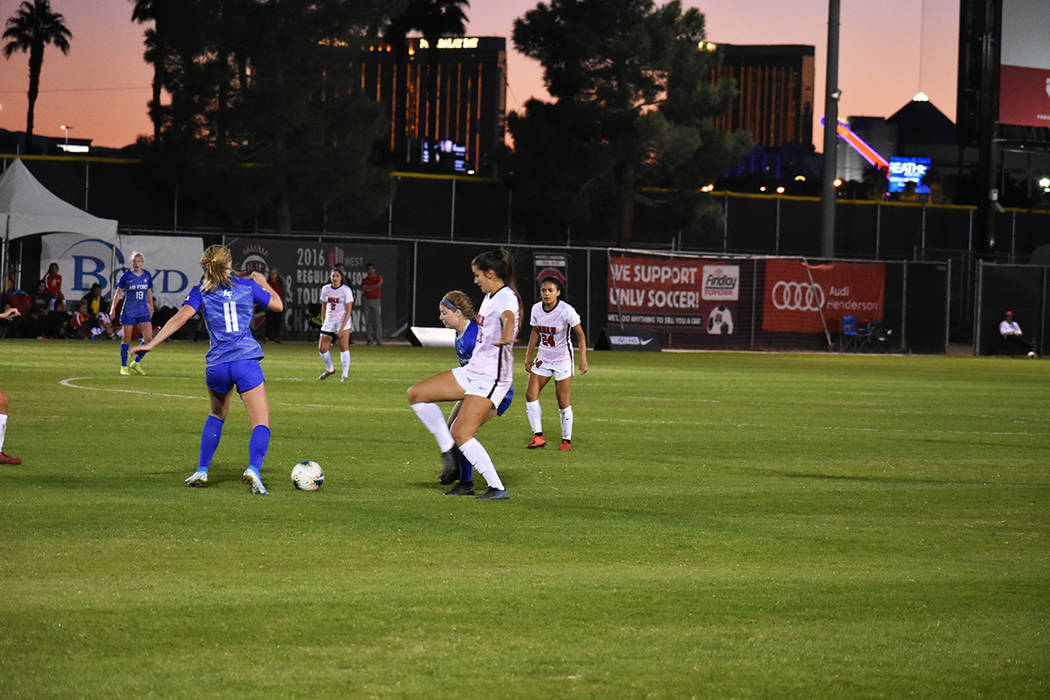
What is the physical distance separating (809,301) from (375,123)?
57.4 ft

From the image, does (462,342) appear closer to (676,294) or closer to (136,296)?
(136,296)

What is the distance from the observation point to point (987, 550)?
347 inches

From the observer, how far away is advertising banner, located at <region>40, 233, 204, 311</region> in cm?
3828

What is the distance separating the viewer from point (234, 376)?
10617 mm

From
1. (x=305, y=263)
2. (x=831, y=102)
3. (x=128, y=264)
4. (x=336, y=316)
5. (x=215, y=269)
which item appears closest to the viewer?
(x=215, y=269)

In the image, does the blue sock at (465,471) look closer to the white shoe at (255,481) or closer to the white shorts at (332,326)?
the white shoe at (255,481)

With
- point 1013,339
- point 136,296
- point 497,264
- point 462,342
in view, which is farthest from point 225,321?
point 1013,339

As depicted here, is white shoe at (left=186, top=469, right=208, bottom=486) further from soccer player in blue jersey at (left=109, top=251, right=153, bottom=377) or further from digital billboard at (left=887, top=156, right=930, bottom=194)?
digital billboard at (left=887, top=156, right=930, bottom=194)

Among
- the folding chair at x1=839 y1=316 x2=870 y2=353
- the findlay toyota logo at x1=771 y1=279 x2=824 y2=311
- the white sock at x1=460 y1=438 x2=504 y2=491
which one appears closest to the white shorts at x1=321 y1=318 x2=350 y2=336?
the white sock at x1=460 y1=438 x2=504 y2=491

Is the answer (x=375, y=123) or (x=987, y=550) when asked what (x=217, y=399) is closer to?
(x=987, y=550)

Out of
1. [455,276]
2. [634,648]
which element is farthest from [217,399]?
[455,276]

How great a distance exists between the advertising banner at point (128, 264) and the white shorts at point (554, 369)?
2456 centimetres

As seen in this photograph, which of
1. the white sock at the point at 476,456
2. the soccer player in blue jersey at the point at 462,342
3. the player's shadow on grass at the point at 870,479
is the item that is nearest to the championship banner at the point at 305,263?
the player's shadow on grass at the point at 870,479

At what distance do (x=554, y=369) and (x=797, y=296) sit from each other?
3113 centimetres
